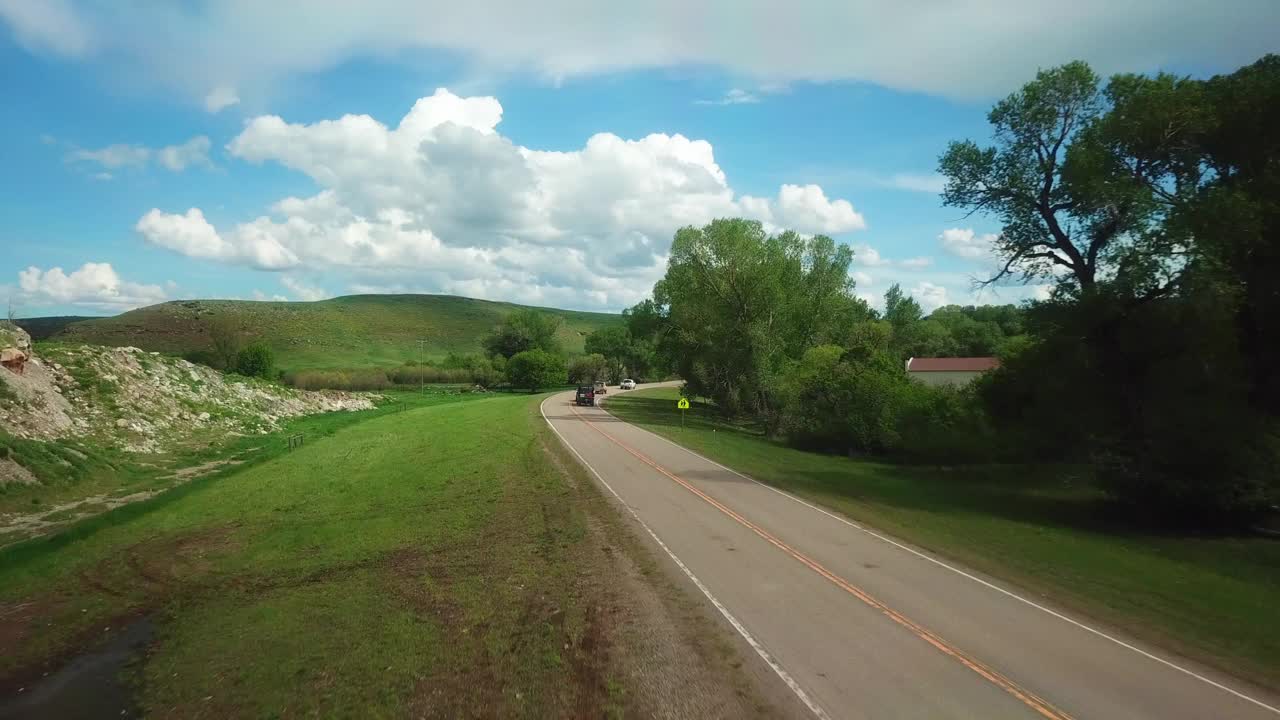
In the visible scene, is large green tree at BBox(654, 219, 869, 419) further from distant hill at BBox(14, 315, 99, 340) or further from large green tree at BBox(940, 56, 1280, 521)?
distant hill at BBox(14, 315, 99, 340)

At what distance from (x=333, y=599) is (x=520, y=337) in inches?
4654

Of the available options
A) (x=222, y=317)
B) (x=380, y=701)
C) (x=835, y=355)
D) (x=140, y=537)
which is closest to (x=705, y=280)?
(x=835, y=355)

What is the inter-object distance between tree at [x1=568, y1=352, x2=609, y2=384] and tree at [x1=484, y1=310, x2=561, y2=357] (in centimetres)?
493

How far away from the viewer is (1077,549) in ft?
57.4

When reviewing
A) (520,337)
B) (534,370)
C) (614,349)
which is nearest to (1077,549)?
(534,370)

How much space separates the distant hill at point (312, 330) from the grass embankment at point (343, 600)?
98.2 m

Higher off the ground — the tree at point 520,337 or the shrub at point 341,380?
the tree at point 520,337

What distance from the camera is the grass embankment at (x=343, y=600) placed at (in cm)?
882

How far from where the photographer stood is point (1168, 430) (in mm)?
19844

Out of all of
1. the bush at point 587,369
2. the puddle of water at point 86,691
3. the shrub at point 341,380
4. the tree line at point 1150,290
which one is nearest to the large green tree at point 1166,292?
the tree line at point 1150,290

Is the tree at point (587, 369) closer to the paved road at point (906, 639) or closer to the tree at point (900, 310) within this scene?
the tree at point (900, 310)

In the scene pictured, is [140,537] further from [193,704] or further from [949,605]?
[949,605]

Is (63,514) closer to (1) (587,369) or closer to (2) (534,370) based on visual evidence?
(2) (534,370)

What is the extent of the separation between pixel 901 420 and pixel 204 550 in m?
34.3
